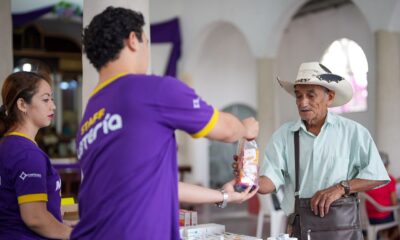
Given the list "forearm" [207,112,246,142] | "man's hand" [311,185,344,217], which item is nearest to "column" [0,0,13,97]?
"man's hand" [311,185,344,217]

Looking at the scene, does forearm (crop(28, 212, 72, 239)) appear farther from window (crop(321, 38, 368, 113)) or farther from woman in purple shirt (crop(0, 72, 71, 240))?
window (crop(321, 38, 368, 113))

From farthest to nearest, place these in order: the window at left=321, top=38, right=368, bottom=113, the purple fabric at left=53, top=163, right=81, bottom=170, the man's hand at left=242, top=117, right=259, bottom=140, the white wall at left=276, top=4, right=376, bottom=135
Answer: the purple fabric at left=53, top=163, right=81, bottom=170, the window at left=321, top=38, right=368, bottom=113, the white wall at left=276, top=4, right=376, bottom=135, the man's hand at left=242, top=117, right=259, bottom=140

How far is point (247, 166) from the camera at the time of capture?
2172 mm

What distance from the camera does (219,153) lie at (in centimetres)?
1306

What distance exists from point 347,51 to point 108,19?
Result: 9.62 metres

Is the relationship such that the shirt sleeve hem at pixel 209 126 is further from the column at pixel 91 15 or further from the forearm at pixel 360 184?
the column at pixel 91 15

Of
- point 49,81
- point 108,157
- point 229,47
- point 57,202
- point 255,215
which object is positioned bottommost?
point 255,215

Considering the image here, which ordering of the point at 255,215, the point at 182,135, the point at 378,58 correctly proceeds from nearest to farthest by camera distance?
the point at 378,58, the point at 255,215, the point at 182,135

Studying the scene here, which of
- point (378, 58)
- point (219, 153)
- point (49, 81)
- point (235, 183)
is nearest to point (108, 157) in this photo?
point (235, 183)

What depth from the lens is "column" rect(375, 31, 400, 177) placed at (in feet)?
26.0

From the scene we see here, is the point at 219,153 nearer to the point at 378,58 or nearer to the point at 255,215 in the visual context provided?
the point at 255,215

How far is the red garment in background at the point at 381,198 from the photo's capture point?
640cm

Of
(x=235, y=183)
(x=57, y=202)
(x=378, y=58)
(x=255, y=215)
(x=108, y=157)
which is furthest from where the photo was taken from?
(x=255, y=215)

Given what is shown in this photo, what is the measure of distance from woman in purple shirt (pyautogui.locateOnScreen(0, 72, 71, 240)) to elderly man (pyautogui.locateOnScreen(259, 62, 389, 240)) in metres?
1.13
